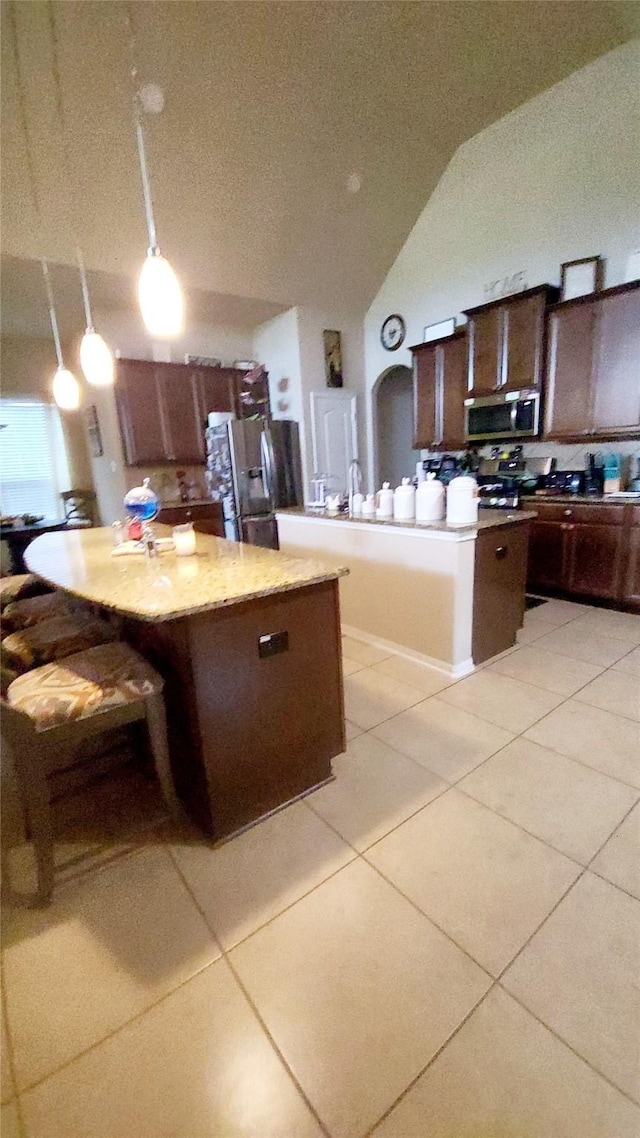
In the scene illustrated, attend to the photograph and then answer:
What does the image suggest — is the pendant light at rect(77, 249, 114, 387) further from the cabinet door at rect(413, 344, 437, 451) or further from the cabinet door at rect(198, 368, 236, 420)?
the cabinet door at rect(413, 344, 437, 451)

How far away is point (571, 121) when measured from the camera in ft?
11.4

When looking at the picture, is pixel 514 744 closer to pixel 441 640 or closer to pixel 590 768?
pixel 590 768

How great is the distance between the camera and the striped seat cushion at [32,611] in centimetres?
195

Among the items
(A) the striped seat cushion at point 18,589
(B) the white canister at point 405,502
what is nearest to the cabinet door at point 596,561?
(B) the white canister at point 405,502

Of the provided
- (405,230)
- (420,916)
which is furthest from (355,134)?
(420,916)

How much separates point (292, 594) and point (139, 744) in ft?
3.56

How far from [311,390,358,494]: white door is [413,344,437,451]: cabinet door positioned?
3.46ft

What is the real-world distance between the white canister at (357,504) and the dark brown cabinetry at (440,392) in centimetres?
190

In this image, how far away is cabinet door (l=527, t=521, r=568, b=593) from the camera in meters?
3.58

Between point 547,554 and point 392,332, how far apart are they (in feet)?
10.5

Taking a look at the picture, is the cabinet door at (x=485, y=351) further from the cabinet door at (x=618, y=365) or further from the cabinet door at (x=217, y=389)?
the cabinet door at (x=217, y=389)

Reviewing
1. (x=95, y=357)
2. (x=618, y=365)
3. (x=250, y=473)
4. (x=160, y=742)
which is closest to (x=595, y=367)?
(x=618, y=365)

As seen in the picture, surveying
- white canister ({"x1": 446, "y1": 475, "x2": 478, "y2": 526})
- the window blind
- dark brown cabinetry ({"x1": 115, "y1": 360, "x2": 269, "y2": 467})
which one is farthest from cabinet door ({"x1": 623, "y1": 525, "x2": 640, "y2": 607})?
the window blind

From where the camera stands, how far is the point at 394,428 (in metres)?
6.52
